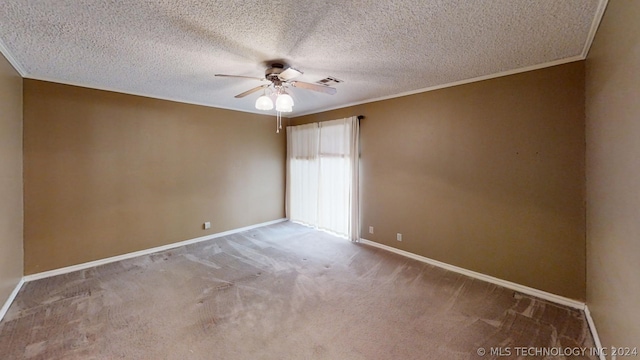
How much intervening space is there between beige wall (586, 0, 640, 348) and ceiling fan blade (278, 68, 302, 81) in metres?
2.17

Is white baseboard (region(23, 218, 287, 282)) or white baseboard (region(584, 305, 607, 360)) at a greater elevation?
white baseboard (region(23, 218, 287, 282))

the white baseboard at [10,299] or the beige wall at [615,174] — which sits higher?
the beige wall at [615,174]

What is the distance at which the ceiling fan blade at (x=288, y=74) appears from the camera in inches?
93.7

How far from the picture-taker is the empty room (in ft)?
5.78

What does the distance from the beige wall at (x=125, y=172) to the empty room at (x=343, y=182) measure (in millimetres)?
25

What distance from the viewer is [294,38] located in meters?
2.06

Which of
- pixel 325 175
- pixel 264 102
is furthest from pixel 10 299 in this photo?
pixel 325 175

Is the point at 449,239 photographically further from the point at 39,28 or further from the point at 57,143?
the point at 57,143

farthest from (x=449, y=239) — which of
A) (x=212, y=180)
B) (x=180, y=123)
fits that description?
(x=180, y=123)

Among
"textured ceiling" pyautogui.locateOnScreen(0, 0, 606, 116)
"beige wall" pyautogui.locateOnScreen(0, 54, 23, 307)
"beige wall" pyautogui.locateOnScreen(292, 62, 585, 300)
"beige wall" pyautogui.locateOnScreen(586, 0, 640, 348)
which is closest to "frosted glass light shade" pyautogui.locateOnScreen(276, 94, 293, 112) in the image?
"textured ceiling" pyautogui.locateOnScreen(0, 0, 606, 116)

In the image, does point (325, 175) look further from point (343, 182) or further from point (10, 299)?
point (10, 299)

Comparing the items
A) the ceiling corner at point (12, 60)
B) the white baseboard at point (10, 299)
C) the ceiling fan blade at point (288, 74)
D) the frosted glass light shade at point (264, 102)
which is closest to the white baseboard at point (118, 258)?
the white baseboard at point (10, 299)

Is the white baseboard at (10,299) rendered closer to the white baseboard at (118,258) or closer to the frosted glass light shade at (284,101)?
the white baseboard at (118,258)

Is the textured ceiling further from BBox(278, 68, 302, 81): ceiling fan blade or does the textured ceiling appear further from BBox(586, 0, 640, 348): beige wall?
BBox(586, 0, 640, 348): beige wall
